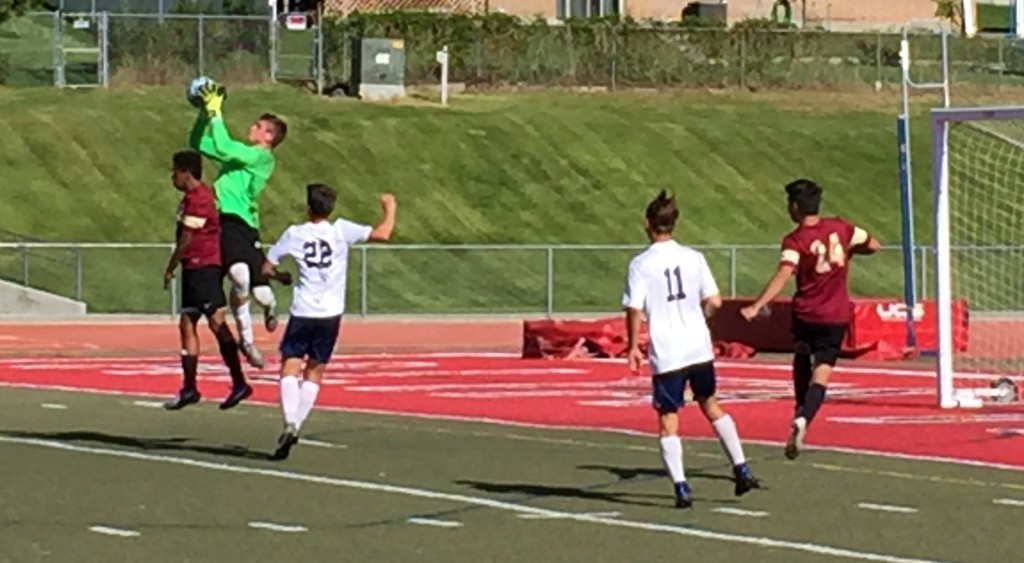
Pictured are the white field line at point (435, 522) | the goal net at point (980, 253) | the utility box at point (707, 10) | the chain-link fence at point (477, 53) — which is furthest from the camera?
the utility box at point (707, 10)

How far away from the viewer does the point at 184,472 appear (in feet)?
49.2

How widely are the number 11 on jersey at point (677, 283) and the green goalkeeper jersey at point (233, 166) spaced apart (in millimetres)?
5349

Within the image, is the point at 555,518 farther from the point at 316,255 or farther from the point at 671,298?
the point at 316,255

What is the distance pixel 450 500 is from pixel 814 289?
11.2 feet

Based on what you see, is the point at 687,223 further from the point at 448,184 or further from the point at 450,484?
the point at 450,484

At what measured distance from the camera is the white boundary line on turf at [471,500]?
12.0m

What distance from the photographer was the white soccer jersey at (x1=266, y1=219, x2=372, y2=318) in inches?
610

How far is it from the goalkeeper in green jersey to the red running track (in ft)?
6.95

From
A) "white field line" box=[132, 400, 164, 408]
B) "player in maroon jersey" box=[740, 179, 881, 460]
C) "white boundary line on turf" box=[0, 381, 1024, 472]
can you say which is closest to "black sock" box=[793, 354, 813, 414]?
"player in maroon jersey" box=[740, 179, 881, 460]

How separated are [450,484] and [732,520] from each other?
7.24 ft

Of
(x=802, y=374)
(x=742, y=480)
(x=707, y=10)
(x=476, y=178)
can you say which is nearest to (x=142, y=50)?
(x=476, y=178)

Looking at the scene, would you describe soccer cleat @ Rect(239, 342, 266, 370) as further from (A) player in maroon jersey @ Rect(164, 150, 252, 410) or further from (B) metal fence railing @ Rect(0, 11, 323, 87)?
(B) metal fence railing @ Rect(0, 11, 323, 87)

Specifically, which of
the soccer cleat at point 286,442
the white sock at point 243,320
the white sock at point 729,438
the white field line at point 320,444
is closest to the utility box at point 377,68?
the white sock at point 243,320

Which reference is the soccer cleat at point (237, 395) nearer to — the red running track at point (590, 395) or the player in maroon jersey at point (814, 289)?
Answer: the red running track at point (590, 395)
